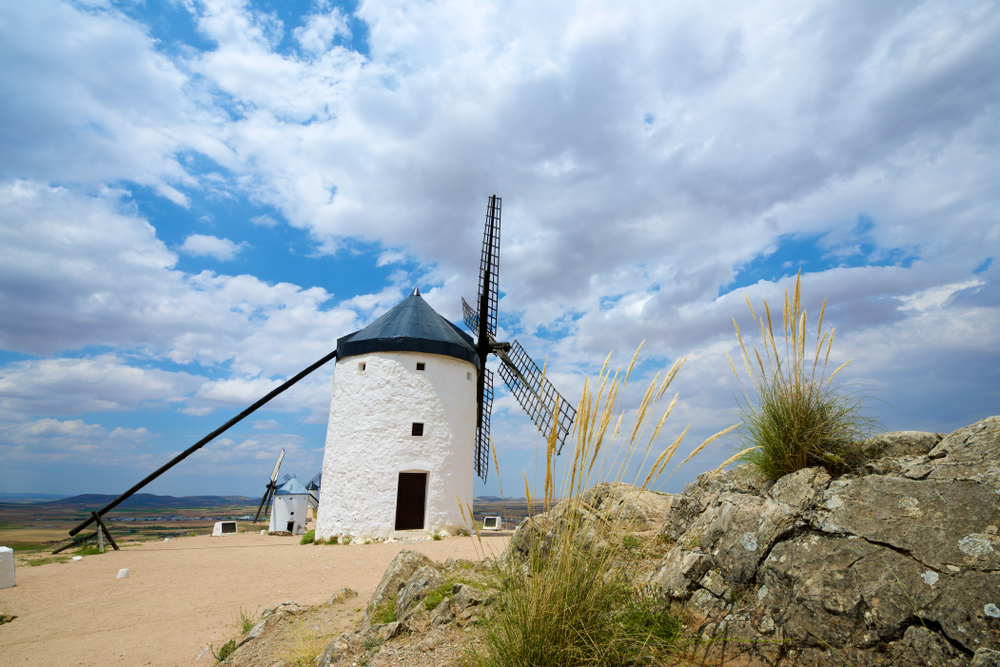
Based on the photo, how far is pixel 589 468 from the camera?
262 centimetres

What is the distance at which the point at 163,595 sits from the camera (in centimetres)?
729

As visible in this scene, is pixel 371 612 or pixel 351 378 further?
pixel 351 378

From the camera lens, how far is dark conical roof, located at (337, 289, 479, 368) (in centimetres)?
1370

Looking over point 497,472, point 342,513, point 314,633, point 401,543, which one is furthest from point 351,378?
point 497,472

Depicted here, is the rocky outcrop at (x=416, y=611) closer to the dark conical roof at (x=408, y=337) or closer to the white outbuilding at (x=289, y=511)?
the dark conical roof at (x=408, y=337)

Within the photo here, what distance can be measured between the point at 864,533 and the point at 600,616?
1548 millimetres

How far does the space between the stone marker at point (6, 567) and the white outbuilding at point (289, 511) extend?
9413mm

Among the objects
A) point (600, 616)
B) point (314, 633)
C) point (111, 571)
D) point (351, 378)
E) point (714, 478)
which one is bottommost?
point (111, 571)

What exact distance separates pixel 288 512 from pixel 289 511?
0.16 feet

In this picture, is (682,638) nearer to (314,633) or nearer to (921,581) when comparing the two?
(921,581)

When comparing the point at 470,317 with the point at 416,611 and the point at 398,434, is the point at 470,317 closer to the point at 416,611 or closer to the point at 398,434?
the point at 398,434

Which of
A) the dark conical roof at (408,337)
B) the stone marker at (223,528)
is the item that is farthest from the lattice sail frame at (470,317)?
the stone marker at (223,528)

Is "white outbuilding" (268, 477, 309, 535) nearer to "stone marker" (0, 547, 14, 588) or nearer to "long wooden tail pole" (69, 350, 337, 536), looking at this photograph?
"long wooden tail pole" (69, 350, 337, 536)

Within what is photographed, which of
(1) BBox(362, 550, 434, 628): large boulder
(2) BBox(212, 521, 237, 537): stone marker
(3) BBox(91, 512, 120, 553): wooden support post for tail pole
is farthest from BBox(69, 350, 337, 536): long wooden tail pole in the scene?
(1) BBox(362, 550, 434, 628): large boulder
